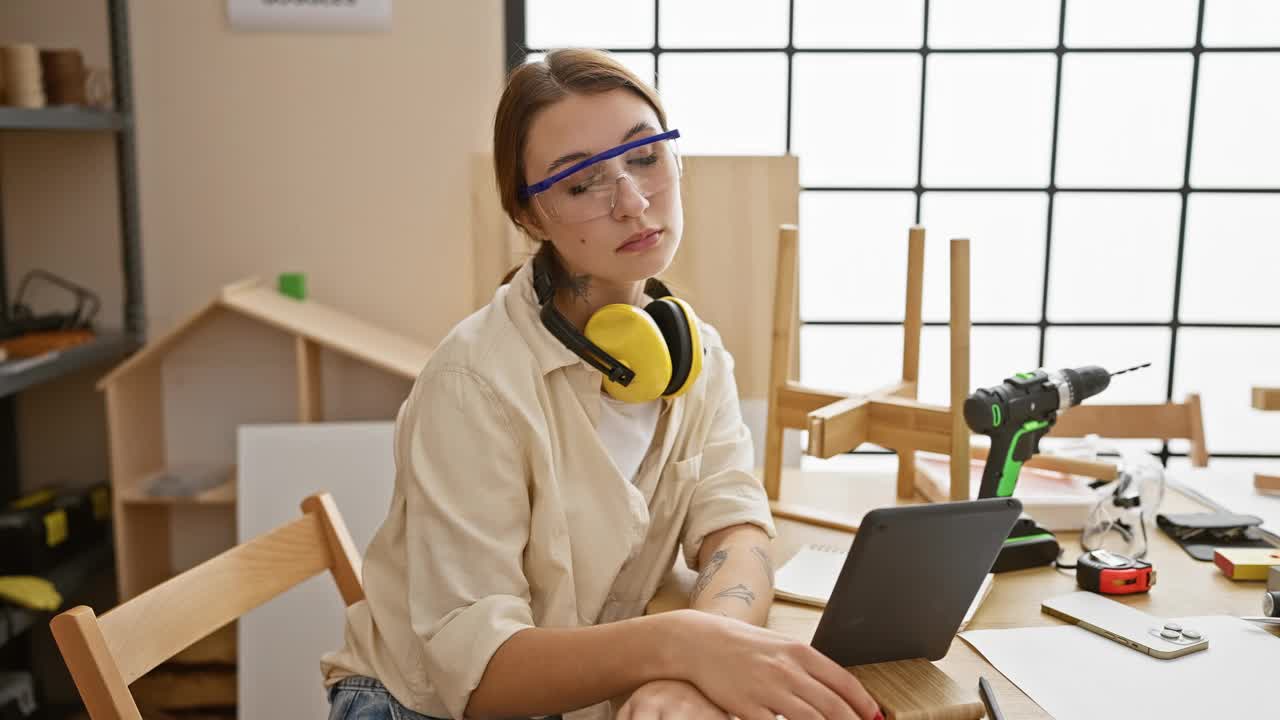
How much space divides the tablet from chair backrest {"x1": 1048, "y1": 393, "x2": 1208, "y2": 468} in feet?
3.86

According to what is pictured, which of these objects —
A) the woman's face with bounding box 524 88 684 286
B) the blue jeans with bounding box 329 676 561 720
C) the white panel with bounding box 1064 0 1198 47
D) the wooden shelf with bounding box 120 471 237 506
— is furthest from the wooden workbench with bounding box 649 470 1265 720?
the white panel with bounding box 1064 0 1198 47

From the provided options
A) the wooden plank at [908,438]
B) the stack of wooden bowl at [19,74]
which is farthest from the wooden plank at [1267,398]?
the stack of wooden bowl at [19,74]

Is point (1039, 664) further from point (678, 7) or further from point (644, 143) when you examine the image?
point (678, 7)

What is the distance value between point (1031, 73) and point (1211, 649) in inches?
90.3

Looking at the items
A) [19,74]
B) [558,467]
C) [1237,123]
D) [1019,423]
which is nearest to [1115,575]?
[1019,423]

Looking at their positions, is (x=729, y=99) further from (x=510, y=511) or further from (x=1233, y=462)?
(x=510, y=511)

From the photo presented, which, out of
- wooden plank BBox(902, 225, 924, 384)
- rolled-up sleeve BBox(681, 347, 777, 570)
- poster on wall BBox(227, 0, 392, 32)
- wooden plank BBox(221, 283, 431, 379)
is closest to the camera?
rolled-up sleeve BBox(681, 347, 777, 570)

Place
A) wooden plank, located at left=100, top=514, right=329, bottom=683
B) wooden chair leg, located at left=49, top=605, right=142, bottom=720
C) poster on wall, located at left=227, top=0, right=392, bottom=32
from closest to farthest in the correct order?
wooden chair leg, located at left=49, top=605, right=142, bottom=720 < wooden plank, located at left=100, top=514, right=329, bottom=683 < poster on wall, located at left=227, top=0, right=392, bottom=32

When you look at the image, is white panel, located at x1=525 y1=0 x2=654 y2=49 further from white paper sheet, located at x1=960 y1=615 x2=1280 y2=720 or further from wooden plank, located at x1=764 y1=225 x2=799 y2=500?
white paper sheet, located at x1=960 y1=615 x2=1280 y2=720

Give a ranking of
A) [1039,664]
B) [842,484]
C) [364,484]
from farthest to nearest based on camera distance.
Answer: [364,484] → [842,484] → [1039,664]

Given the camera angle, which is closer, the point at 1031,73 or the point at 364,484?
the point at 364,484

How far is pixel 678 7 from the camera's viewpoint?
3.09 metres

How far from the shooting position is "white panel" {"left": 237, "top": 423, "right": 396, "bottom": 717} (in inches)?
100

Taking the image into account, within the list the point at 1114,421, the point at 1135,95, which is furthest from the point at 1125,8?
the point at 1114,421
